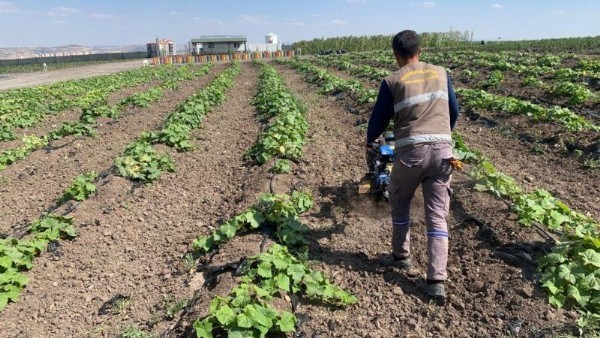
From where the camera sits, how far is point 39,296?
424 centimetres

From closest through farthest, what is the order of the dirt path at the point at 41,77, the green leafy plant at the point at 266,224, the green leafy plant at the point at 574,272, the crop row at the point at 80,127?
the green leafy plant at the point at 574,272, the green leafy plant at the point at 266,224, the crop row at the point at 80,127, the dirt path at the point at 41,77

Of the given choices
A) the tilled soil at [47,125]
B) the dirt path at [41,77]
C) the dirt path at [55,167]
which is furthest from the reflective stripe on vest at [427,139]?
the dirt path at [41,77]

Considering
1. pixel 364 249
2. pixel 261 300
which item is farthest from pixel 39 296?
pixel 364 249

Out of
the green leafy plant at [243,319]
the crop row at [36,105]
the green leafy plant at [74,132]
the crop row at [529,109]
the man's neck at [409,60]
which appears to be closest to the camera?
the green leafy plant at [243,319]

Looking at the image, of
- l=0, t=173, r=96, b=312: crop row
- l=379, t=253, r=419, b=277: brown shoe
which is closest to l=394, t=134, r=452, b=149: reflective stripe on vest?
l=379, t=253, r=419, b=277: brown shoe

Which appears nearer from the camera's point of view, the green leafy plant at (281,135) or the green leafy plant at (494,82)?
the green leafy plant at (281,135)

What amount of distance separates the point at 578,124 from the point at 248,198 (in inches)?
251

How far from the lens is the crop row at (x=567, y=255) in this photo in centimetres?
342

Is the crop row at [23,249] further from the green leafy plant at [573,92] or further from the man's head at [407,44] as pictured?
the green leafy plant at [573,92]

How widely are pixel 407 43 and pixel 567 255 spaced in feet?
7.29

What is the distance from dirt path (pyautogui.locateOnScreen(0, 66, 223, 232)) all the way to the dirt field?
1.5 inches

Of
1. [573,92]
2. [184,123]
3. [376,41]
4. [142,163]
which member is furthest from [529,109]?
[376,41]

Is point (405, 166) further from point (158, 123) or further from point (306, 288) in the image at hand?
point (158, 123)

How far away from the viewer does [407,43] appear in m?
3.73
